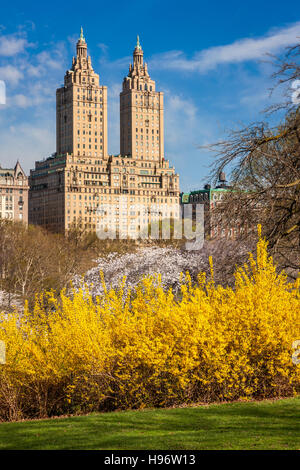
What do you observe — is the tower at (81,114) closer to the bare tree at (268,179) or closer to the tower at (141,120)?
the tower at (141,120)

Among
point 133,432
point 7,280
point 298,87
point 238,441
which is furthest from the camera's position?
point 7,280

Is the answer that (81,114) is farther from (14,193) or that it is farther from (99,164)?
(14,193)

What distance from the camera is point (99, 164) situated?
176 meters

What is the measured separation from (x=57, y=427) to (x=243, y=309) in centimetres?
478

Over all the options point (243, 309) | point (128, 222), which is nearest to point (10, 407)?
point (243, 309)

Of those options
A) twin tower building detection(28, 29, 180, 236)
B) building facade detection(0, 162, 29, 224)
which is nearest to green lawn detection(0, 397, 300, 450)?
twin tower building detection(28, 29, 180, 236)

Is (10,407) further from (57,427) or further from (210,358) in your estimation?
(210,358)

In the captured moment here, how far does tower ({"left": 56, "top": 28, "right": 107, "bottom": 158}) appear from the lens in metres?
175

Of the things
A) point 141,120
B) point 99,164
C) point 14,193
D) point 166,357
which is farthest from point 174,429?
point 141,120

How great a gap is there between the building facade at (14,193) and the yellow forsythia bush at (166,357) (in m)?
161

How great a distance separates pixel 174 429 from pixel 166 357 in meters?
2.70

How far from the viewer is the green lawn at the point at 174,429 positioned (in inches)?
393

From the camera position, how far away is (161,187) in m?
182

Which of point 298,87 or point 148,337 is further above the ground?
point 298,87
